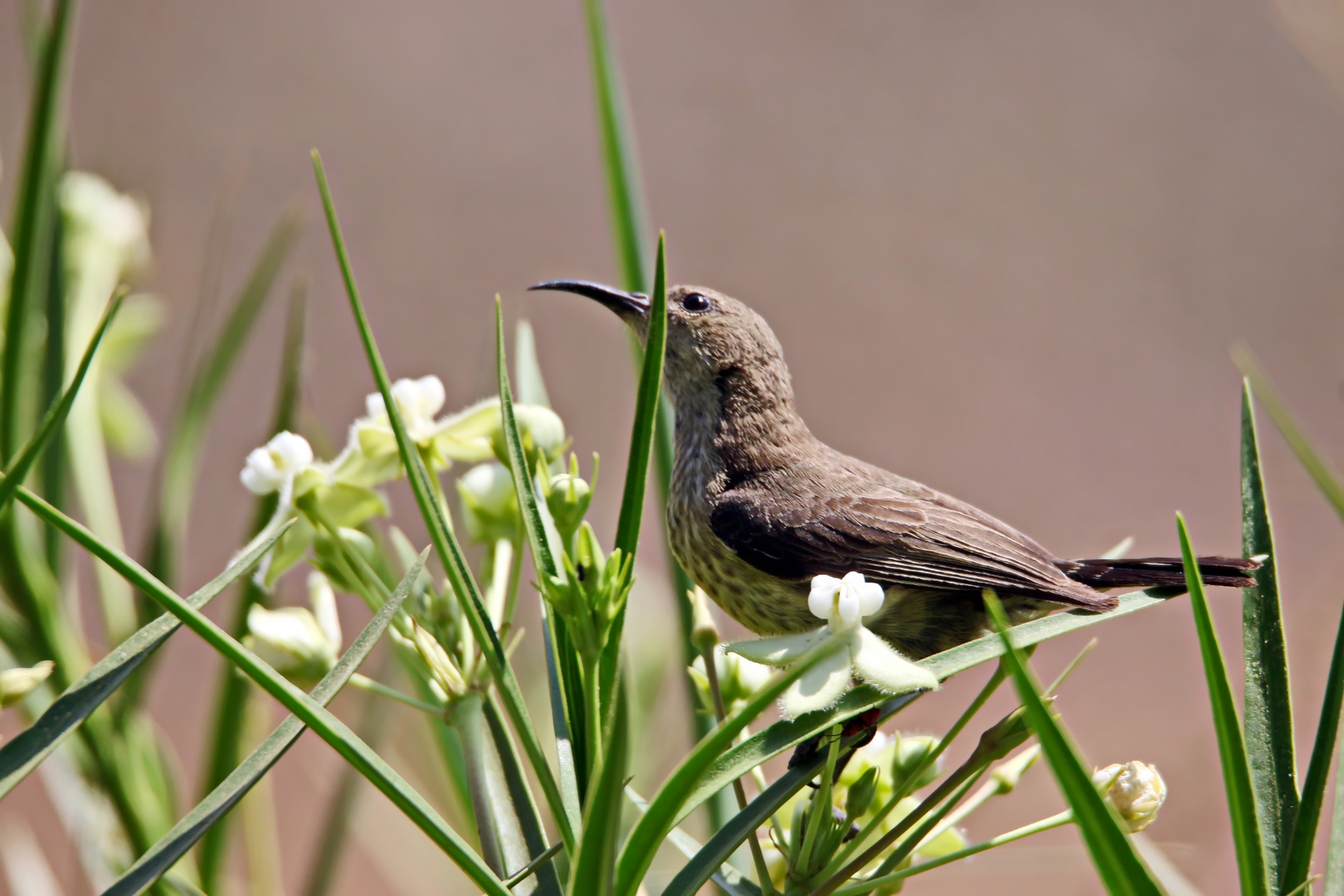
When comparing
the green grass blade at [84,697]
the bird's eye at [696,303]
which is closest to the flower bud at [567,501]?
the green grass blade at [84,697]

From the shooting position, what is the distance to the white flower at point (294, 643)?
574 millimetres

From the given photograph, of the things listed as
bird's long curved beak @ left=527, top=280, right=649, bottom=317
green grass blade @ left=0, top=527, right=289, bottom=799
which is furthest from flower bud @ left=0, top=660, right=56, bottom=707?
bird's long curved beak @ left=527, top=280, right=649, bottom=317

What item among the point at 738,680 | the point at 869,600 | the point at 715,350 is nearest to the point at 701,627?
the point at 738,680

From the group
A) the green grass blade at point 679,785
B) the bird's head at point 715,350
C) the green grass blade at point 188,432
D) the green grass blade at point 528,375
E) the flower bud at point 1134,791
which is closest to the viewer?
the green grass blade at point 679,785

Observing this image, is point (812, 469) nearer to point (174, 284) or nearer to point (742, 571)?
point (742, 571)

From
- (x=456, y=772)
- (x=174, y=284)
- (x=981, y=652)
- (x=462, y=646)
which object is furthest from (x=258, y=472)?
(x=174, y=284)

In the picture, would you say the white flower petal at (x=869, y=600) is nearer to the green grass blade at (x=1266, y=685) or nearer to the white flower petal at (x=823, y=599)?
the white flower petal at (x=823, y=599)

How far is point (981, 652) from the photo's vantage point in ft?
1.49

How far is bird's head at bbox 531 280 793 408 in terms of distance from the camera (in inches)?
37.0

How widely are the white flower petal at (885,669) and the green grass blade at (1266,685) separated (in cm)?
16

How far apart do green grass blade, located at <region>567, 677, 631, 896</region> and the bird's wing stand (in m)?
0.36

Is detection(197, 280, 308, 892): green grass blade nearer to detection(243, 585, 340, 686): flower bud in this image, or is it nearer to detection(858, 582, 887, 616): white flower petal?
detection(243, 585, 340, 686): flower bud

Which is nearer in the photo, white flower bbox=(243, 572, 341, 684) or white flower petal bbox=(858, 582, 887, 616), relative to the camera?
white flower petal bbox=(858, 582, 887, 616)

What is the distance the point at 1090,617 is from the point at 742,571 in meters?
0.29
